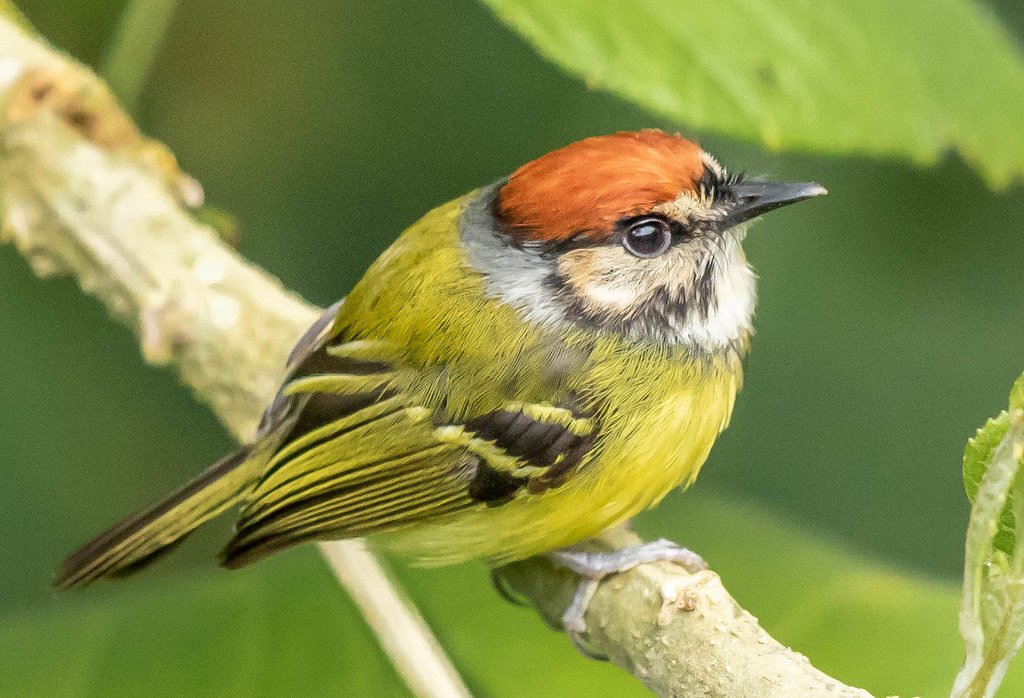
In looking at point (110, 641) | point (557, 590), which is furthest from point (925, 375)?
point (110, 641)

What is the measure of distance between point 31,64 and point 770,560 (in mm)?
1034

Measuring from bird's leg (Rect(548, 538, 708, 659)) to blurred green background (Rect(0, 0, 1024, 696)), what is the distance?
0.19 metres

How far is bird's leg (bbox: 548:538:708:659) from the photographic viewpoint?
826mm

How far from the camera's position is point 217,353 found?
41.4 inches

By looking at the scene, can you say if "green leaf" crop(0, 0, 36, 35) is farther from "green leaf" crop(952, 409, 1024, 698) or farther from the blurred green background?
"green leaf" crop(952, 409, 1024, 698)

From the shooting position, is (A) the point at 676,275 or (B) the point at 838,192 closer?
(A) the point at 676,275

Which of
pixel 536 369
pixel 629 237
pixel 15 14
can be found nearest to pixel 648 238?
pixel 629 237

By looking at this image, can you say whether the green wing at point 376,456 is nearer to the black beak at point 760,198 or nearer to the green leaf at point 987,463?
the black beak at point 760,198

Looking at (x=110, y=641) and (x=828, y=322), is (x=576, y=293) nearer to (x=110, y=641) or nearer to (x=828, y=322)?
(x=828, y=322)

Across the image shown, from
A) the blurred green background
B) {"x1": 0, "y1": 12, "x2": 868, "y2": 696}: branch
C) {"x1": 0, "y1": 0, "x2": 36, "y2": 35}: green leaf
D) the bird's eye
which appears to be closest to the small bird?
the bird's eye

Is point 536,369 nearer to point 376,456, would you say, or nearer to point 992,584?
point 376,456

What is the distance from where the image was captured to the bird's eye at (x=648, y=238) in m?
0.74

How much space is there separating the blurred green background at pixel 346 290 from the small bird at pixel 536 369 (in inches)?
8.3

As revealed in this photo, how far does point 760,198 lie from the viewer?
78cm
